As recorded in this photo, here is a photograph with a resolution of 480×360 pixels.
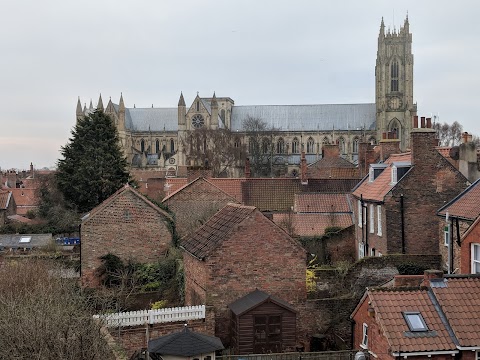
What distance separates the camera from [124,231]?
33375mm

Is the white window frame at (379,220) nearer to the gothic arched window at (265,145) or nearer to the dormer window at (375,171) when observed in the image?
the dormer window at (375,171)

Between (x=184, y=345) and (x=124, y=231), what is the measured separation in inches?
621

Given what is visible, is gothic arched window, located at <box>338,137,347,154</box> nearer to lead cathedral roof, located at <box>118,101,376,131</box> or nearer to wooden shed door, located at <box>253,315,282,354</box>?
lead cathedral roof, located at <box>118,101,376,131</box>

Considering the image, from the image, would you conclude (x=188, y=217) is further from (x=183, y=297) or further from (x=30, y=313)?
(x=30, y=313)

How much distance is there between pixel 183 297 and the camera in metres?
27.6

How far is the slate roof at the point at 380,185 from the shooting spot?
102ft

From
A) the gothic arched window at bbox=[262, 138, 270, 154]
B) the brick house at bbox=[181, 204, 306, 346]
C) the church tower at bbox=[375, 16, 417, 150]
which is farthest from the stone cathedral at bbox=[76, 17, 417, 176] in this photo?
the brick house at bbox=[181, 204, 306, 346]

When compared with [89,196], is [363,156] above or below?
above

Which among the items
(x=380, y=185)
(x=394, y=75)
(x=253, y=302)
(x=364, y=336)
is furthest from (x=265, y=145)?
(x=364, y=336)

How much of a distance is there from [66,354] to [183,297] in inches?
538

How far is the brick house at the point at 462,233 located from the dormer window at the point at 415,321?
5057 mm

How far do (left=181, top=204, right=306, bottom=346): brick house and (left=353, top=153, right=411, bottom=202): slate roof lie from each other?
8.68 meters

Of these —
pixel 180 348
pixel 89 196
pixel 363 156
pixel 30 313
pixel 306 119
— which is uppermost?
pixel 306 119

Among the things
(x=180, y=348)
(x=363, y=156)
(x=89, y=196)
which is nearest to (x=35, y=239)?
(x=89, y=196)
